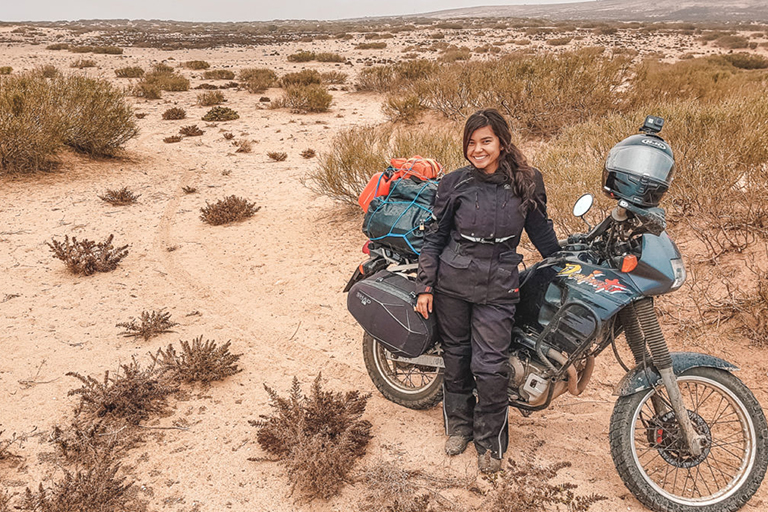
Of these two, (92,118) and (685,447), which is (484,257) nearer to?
(685,447)

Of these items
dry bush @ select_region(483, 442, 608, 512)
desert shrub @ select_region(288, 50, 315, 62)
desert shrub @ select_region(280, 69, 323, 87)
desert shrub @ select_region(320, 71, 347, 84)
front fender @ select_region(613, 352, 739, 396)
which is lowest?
dry bush @ select_region(483, 442, 608, 512)

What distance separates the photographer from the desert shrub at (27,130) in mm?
8141

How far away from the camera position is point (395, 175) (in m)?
3.19

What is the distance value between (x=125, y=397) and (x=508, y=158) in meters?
2.86

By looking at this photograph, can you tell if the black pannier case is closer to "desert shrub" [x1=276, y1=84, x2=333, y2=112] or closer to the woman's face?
the woman's face

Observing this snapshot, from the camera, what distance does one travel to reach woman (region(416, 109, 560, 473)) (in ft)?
8.04

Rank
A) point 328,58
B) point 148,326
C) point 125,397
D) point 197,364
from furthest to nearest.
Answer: point 328,58 < point 148,326 < point 197,364 < point 125,397

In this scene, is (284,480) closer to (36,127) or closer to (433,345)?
(433,345)

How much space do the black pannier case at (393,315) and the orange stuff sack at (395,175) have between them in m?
0.52

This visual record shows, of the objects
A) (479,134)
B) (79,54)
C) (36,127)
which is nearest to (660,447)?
(479,134)

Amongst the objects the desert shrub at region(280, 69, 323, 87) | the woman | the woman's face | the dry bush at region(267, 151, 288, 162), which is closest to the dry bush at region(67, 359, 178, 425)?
the woman

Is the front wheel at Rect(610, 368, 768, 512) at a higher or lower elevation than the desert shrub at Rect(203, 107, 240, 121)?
higher

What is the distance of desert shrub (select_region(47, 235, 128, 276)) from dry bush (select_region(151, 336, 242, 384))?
2273 mm

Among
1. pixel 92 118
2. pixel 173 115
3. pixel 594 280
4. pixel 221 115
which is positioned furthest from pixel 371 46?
pixel 594 280
